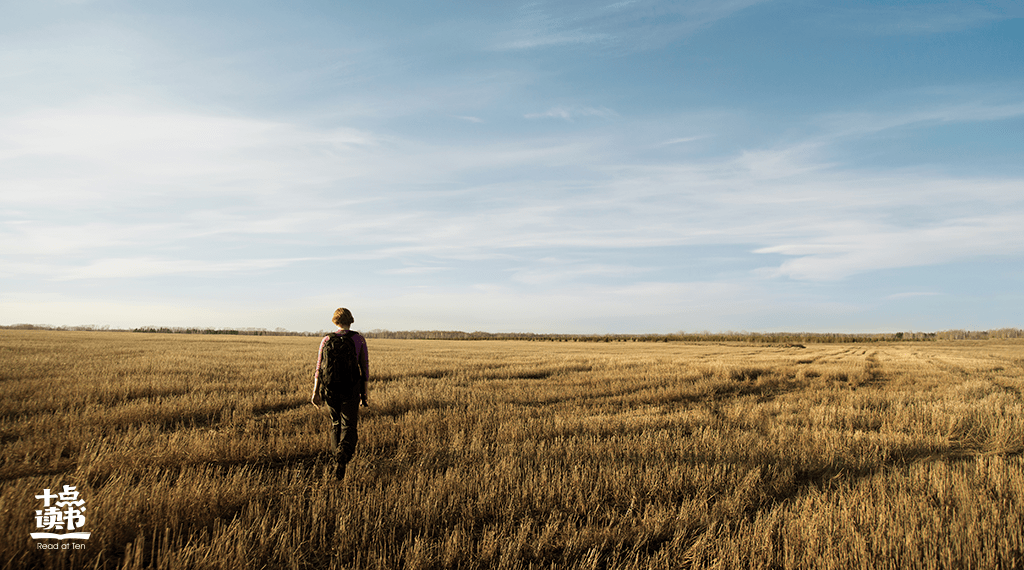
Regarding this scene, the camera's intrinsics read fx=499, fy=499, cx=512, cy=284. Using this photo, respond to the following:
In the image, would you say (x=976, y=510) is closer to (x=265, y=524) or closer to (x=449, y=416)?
(x=265, y=524)

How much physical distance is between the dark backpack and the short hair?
18 centimetres

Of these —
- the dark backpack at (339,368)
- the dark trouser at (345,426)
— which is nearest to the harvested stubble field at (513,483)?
the dark trouser at (345,426)

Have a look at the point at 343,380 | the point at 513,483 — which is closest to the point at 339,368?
the point at 343,380

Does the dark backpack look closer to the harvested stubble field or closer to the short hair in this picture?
the short hair

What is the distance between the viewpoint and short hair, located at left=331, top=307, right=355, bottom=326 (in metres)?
6.88

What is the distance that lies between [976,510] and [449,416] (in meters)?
8.47

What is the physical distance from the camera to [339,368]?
6.69m
